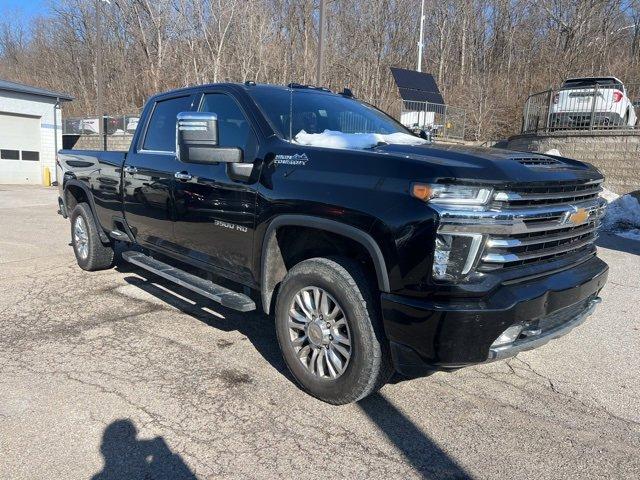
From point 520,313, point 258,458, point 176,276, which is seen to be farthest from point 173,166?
point 520,313

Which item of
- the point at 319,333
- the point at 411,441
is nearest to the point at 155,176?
the point at 319,333

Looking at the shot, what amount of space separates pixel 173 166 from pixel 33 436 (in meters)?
2.37

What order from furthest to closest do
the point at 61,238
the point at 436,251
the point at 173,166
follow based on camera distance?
the point at 61,238
the point at 173,166
the point at 436,251

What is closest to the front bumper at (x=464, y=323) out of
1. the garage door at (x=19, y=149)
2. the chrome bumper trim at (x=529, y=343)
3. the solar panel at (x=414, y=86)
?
the chrome bumper trim at (x=529, y=343)

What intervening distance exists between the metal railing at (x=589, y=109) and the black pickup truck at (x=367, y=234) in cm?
1103

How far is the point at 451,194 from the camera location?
270 centimetres

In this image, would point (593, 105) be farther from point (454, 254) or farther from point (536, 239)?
point (454, 254)

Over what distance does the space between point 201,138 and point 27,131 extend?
21.9m

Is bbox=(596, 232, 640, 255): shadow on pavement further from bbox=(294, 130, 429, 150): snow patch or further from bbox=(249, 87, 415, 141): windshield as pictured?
bbox=(294, 130, 429, 150): snow patch

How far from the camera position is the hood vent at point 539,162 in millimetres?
3150

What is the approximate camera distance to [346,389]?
3.16 meters

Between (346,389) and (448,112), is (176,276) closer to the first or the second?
(346,389)

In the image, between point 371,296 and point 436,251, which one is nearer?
point 436,251

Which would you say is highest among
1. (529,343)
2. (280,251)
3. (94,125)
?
(94,125)
